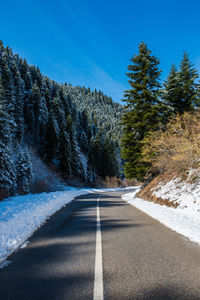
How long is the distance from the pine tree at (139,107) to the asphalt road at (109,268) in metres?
15.1

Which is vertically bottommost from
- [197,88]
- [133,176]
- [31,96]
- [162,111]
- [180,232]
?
[180,232]

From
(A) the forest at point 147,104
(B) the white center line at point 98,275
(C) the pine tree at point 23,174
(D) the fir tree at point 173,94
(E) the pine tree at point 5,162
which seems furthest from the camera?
(C) the pine tree at point 23,174

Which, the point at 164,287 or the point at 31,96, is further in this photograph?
the point at 31,96

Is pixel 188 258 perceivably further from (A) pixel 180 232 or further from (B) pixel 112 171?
(B) pixel 112 171

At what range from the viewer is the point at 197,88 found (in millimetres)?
23125

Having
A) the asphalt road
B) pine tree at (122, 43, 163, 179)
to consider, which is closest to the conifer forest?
pine tree at (122, 43, 163, 179)

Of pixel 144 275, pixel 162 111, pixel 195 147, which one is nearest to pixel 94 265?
pixel 144 275

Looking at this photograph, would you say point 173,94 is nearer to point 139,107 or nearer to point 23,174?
point 139,107

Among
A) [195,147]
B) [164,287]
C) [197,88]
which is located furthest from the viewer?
[197,88]

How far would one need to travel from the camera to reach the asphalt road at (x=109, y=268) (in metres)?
2.86

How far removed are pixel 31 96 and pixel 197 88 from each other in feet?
143

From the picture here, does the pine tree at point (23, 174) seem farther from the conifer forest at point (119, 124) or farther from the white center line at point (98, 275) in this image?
the white center line at point (98, 275)

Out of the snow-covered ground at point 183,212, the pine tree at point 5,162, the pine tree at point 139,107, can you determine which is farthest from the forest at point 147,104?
the pine tree at point 5,162

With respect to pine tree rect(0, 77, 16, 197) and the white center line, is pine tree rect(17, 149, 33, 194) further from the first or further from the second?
the white center line
